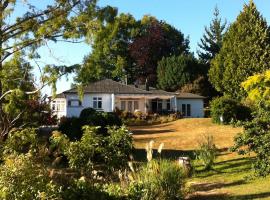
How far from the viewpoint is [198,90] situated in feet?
201

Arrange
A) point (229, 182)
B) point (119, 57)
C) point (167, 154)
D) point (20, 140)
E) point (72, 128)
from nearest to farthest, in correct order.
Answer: point (229, 182)
point (20, 140)
point (72, 128)
point (167, 154)
point (119, 57)

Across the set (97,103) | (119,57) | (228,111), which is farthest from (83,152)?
(119,57)

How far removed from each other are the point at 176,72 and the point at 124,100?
38.0 ft

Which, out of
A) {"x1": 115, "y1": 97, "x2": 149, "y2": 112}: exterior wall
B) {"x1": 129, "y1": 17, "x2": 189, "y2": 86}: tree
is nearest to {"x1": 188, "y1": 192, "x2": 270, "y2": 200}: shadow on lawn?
{"x1": 115, "y1": 97, "x2": 149, "y2": 112}: exterior wall

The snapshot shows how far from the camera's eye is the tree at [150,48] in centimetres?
6725

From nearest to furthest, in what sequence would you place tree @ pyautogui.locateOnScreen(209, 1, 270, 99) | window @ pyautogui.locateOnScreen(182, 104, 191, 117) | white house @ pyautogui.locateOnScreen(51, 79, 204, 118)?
tree @ pyautogui.locateOnScreen(209, 1, 270, 99)
white house @ pyautogui.locateOnScreen(51, 79, 204, 118)
window @ pyautogui.locateOnScreen(182, 104, 191, 117)

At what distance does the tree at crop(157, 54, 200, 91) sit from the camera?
A: 62250 mm

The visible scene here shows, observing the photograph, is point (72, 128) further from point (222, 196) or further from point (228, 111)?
point (228, 111)

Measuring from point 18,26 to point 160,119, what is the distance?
29959 mm

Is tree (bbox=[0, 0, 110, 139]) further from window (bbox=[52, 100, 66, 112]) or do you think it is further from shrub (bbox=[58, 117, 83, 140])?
window (bbox=[52, 100, 66, 112])

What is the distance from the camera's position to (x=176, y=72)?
205 feet

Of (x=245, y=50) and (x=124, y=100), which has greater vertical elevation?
(x=245, y=50)

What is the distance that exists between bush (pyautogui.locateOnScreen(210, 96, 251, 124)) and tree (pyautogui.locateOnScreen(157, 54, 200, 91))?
83.0ft

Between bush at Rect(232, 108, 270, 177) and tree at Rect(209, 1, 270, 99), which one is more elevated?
tree at Rect(209, 1, 270, 99)
